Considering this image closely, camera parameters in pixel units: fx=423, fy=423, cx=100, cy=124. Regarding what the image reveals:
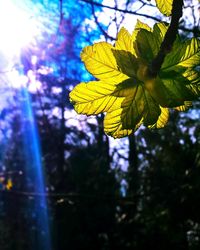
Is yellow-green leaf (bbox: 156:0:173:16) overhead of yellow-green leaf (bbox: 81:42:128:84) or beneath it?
overhead

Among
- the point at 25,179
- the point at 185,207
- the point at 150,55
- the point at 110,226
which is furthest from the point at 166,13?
the point at 25,179

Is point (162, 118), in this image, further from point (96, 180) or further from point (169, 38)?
point (96, 180)

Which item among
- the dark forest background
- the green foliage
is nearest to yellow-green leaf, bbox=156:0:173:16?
the green foliage

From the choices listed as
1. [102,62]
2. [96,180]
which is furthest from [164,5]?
[96,180]

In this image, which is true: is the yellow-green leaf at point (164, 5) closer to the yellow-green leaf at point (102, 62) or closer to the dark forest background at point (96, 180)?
the yellow-green leaf at point (102, 62)

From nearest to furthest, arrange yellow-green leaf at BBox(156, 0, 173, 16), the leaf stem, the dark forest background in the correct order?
the leaf stem
yellow-green leaf at BBox(156, 0, 173, 16)
the dark forest background

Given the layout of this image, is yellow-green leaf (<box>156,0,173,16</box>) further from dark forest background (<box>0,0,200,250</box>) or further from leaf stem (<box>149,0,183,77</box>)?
dark forest background (<box>0,0,200,250</box>)

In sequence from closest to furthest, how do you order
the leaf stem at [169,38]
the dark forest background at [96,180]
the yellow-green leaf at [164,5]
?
the leaf stem at [169,38]
the yellow-green leaf at [164,5]
the dark forest background at [96,180]

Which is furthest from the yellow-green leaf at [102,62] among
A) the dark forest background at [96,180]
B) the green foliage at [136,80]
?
the dark forest background at [96,180]
